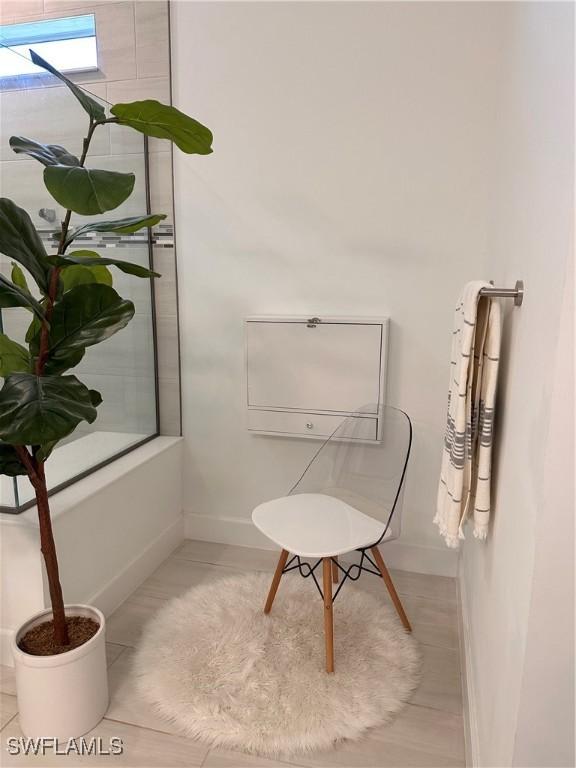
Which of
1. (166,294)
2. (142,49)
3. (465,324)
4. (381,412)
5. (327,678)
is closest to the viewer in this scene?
(465,324)

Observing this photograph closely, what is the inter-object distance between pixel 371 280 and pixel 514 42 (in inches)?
36.5

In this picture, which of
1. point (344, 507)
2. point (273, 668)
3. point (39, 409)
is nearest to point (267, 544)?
point (344, 507)

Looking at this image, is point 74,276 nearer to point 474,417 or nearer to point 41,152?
point 41,152

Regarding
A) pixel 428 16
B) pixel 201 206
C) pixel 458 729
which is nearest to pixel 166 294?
pixel 201 206

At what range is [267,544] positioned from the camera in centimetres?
262

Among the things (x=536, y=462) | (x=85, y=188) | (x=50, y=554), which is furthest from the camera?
(x=50, y=554)

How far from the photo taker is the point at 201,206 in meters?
2.42

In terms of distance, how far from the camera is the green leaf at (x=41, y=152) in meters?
1.23

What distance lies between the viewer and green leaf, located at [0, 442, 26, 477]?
1.45 meters

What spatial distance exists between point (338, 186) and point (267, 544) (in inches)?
64.5

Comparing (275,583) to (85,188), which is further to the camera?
(275,583)

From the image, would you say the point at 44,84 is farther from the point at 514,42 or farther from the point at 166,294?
the point at 514,42

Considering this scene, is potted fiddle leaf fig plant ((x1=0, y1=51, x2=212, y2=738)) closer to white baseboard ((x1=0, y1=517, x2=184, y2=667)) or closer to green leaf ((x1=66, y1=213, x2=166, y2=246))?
green leaf ((x1=66, y1=213, x2=166, y2=246))

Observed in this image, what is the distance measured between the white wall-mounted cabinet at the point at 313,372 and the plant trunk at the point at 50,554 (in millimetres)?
1094
